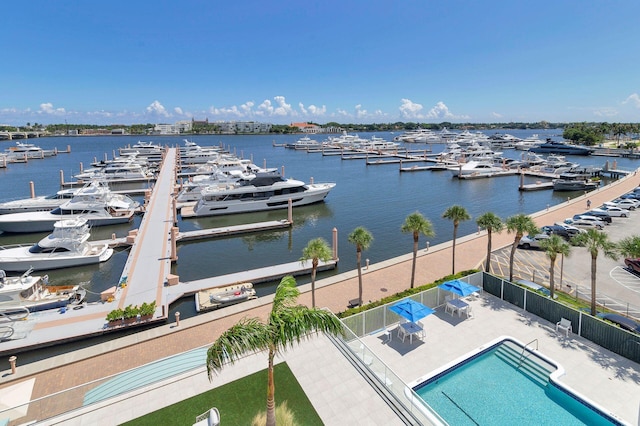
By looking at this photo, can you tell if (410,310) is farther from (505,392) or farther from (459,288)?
(505,392)

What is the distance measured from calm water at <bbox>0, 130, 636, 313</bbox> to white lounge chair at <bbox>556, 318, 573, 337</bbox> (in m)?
14.4

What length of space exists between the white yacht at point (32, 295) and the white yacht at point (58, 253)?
6.72m

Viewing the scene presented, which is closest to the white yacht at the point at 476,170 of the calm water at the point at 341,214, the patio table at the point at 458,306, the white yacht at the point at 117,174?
the calm water at the point at 341,214

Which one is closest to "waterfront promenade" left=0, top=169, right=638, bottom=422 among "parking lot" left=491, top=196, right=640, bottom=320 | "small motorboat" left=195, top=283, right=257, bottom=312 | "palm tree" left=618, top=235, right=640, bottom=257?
"small motorboat" left=195, top=283, right=257, bottom=312

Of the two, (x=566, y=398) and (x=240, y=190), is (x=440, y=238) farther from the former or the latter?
(x=240, y=190)

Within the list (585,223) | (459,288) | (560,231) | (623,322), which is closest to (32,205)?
(459,288)

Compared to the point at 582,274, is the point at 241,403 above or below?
above

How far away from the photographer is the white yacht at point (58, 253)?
27688mm

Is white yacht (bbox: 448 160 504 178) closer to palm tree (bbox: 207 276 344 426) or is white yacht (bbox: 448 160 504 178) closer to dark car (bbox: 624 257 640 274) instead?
dark car (bbox: 624 257 640 274)

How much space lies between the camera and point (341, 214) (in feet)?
153

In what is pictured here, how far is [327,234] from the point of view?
39031 mm

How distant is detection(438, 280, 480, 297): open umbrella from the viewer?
1855 centimetres

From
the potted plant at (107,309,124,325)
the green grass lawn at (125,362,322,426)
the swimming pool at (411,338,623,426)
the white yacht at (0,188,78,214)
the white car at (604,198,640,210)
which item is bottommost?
the swimming pool at (411,338,623,426)

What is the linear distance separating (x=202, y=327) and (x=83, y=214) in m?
30.8
